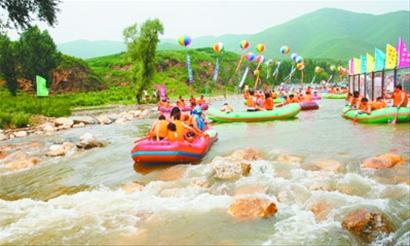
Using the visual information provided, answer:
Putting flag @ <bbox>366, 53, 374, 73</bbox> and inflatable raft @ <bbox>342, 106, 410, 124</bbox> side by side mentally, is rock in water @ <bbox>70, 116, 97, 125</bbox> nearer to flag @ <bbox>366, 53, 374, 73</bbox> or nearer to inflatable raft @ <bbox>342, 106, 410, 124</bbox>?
inflatable raft @ <bbox>342, 106, 410, 124</bbox>

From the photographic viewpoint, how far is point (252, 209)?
7.27m

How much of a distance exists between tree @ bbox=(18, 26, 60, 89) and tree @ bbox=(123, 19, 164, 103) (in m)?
12.5

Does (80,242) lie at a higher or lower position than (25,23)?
lower

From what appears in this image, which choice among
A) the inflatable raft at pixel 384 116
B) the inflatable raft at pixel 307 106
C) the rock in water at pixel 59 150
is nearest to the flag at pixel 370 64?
the inflatable raft at pixel 307 106

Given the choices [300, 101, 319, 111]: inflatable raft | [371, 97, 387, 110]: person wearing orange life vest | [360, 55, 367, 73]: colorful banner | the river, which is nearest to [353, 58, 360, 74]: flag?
[360, 55, 367, 73]: colorful banner

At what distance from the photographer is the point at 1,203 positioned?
8750 mm

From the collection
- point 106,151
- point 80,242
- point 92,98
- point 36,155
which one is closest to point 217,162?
point 80,242

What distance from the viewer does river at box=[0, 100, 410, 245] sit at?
657 cm

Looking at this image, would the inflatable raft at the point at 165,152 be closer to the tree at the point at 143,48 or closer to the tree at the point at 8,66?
the tree at the point at 143,48

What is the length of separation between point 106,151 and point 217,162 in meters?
6.08

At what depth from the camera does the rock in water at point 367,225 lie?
6.14m

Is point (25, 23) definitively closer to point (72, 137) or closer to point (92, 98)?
point (72, 137)

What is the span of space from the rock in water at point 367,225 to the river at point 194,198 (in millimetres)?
141

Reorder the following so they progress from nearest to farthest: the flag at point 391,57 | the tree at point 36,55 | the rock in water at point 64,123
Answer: the flag at point 391,57 < the rock in water at point 64,123 < the tree at point 36,55
